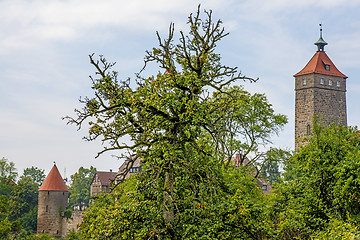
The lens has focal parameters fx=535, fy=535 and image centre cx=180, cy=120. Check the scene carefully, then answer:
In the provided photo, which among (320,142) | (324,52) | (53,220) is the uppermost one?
(324,52)

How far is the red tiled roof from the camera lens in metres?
59.7

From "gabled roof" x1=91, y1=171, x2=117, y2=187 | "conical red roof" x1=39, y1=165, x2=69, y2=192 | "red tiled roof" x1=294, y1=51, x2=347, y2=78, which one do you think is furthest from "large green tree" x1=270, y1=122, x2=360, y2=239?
"gabled roof" x1=91, y1=171, x2=117, y2=187

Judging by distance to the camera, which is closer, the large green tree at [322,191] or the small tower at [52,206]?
the large green tree at [322,191]

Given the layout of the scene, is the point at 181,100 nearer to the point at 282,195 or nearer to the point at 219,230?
the point at 219,230

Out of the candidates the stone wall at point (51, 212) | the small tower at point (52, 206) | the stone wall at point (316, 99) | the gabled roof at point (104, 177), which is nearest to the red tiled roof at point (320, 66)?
the stone wall at point (316, 99)

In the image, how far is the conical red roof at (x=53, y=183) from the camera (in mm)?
64188

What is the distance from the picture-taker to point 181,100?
1491 centimetres

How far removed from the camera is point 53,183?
6456 cm

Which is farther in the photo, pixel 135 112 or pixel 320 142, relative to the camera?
pixel 320 142

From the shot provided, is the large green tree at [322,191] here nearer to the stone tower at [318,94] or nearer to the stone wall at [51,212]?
the stone tower at [318,94]

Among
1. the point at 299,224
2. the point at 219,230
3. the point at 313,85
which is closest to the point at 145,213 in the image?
the point at 219,230

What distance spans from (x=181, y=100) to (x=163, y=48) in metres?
1.80

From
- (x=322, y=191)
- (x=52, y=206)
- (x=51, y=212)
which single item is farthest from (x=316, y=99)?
(x=322, y=191)

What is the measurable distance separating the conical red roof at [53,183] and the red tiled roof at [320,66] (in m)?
30.7
